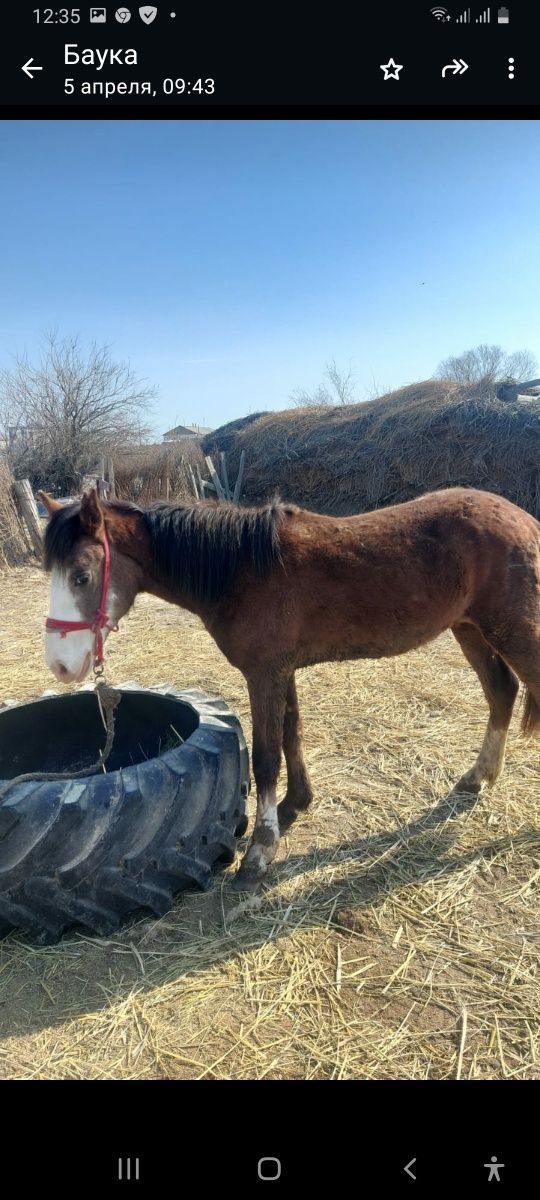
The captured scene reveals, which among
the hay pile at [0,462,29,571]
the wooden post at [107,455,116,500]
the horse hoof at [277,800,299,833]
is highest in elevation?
the wooden post at [107,455,116,500]

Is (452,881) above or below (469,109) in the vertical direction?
below

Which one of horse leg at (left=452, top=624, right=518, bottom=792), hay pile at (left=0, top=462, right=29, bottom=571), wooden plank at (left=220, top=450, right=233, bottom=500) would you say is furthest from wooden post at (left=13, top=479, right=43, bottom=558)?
horse leg at (left=452, top=624, right=518, bottom=792)

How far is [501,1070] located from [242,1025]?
0.88 m

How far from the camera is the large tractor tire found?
7.66 ft

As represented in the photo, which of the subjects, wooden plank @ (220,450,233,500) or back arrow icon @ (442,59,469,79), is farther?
wooden plank @ (220,450,233,500)

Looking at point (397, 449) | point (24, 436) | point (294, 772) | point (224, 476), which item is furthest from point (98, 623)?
point (24, 436)

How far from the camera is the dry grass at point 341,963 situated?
1.99 metres

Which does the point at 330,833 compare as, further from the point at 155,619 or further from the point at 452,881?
the point at 155,619

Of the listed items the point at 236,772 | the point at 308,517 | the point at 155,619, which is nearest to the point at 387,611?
the point at 308,517

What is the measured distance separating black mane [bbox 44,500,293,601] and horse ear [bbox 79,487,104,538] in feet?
0.59

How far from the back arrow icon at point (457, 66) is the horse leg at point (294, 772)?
280 cm

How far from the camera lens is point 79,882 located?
7.77 ft

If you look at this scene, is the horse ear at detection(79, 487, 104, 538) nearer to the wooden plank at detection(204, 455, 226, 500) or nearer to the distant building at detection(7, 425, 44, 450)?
the wooden plank at detection(204, 455, 226, 500)

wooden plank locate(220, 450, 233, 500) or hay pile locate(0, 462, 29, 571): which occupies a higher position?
wooden plank locate(220, 450, 233, 500)
